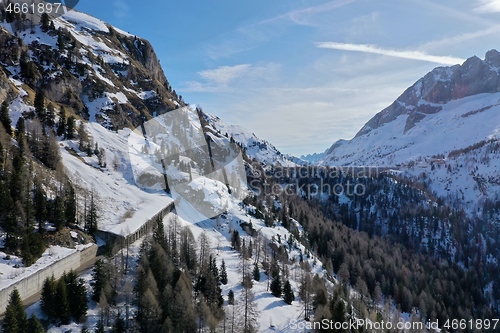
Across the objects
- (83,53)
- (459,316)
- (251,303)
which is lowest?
(459,316)

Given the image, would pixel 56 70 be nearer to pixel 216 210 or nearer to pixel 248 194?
pixel 216 210

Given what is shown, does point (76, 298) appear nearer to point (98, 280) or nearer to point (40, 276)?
point (98, 280)

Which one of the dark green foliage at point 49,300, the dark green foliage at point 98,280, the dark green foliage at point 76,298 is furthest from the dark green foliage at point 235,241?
the dark green foliage at point 49,300

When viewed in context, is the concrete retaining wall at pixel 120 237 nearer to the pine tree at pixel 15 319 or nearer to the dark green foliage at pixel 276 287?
the pine tree at pixel 15 319

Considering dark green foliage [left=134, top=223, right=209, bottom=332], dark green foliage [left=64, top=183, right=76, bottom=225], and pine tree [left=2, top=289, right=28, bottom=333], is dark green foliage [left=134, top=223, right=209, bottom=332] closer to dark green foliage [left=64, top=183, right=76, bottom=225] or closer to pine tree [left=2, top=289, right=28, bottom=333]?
pine tree [left=2, top=289, right=28, bottom=333]

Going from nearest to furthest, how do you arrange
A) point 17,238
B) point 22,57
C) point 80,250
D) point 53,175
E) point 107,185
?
point 17,238
point 80,250
point 53,175
point 107,185
point 22,57

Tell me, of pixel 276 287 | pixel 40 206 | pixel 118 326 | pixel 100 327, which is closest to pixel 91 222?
pixel 40 206

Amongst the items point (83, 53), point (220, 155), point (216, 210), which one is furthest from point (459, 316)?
point (83, 53)

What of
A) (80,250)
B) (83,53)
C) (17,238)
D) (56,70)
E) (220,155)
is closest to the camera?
(17,238)
